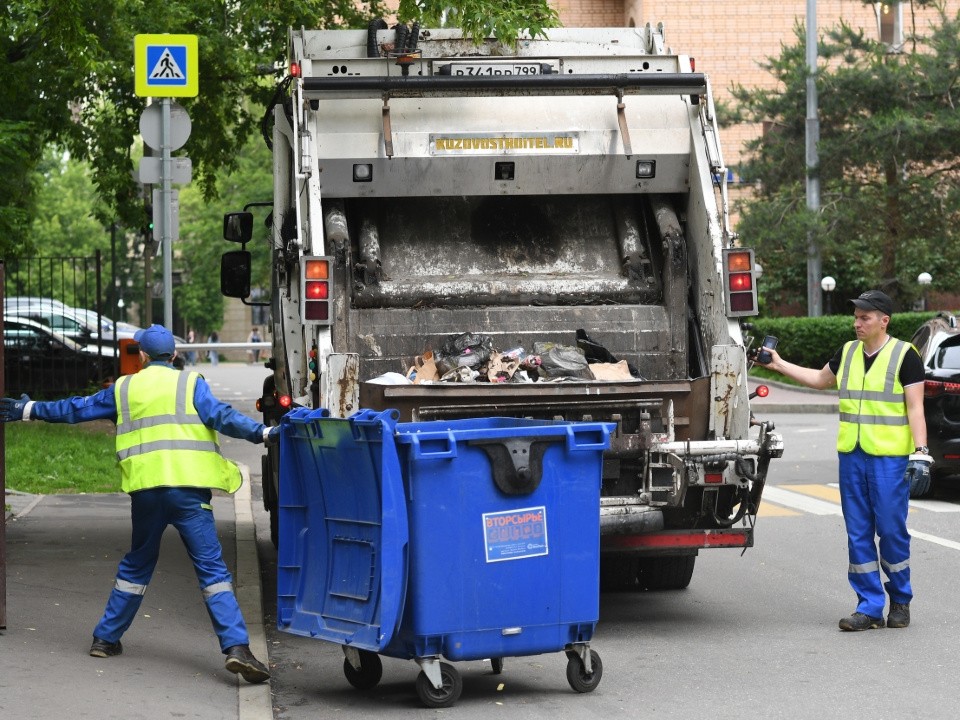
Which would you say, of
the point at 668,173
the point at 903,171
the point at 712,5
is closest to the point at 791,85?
the point at 903,171

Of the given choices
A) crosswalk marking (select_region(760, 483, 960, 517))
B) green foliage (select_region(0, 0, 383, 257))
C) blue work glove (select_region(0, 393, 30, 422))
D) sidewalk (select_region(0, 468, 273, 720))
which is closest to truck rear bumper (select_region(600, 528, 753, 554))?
sidewalk (select_region(0, 468, 273, 720))

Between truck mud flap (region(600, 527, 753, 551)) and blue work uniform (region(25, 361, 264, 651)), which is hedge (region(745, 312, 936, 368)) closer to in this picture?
truck mud flap (region(600, 527, 753, 551))

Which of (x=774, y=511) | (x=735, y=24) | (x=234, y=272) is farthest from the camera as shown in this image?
(x=735, y=24)

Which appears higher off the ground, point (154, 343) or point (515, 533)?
point (154, 343)

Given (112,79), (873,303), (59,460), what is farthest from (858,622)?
(112,79)

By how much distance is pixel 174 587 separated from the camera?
27.9ft

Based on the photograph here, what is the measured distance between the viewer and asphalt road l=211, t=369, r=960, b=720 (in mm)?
6227

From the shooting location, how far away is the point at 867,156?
30.7m

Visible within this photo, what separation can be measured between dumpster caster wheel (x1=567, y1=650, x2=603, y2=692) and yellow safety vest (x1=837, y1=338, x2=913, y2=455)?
2.16 m

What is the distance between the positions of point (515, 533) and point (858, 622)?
2.36 meters

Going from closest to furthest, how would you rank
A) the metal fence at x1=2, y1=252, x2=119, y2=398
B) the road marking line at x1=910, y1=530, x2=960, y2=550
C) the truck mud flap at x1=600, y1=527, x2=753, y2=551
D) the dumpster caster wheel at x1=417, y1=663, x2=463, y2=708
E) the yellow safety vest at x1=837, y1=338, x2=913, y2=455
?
1. the dumpster caster wheel at x1=417, y1=663, x2=463, y2=708
2. the truck mud flap at x1=600, y1=527, x2=753, y2=551
3. the yellow safety vest at x1=837, y1=338, x2=913, y2=455
4. the road marking line at x1=910, y1=530, x2=960, y2=550
5. the metal fence at x1=2, y1=252, x2=119, y2=398

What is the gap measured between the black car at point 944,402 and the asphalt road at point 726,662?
261 cm

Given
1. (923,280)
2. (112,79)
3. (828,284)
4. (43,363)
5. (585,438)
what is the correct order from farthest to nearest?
(828,284), (923,280), (43,363), (112,79), (585,438)

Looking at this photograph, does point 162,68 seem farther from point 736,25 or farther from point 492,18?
point 736,25
